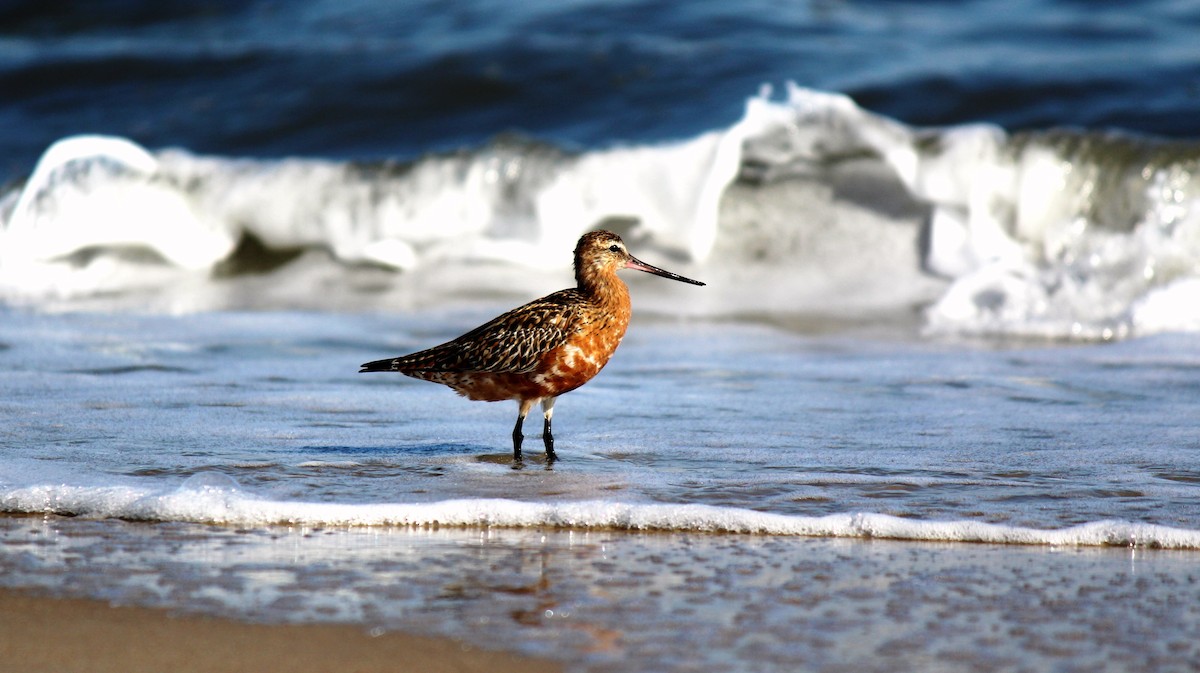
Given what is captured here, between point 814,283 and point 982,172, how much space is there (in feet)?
6.20

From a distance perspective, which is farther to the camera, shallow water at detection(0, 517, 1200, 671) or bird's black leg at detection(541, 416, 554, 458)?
bird's black leg at detection(541, 416, 554, 458)

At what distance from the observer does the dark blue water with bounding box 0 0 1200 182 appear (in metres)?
14.7

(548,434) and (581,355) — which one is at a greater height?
(581,355)

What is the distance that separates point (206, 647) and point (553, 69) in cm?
1336

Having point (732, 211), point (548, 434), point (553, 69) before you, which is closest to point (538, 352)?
point (548, 434)

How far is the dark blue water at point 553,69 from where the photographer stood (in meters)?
14.7

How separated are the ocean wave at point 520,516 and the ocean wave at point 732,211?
252 inches

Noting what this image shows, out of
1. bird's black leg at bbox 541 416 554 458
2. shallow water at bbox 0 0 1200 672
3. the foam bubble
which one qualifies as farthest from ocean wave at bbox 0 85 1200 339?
the foam bubble

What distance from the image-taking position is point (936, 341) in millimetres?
10148

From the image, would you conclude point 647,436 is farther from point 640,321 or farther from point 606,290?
point 640,321

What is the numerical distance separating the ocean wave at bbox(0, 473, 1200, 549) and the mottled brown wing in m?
1.27

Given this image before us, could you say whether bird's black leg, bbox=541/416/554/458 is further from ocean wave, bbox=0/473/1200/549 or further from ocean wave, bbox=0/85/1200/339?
ocean wave, bbox=0/85/1200/339

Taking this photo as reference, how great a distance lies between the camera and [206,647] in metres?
3.76

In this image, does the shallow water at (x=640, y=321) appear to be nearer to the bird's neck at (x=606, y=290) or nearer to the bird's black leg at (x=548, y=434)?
the bird's black leg at (x=548, y=434)
